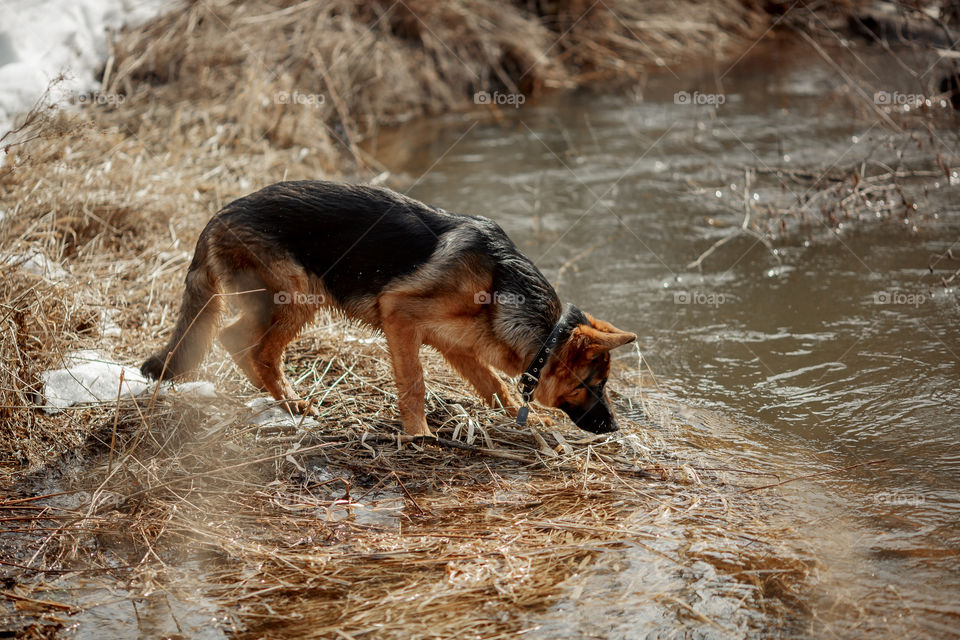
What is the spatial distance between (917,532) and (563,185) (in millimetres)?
6386

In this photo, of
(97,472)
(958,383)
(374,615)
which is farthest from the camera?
(958,383)

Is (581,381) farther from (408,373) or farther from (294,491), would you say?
(294,491)

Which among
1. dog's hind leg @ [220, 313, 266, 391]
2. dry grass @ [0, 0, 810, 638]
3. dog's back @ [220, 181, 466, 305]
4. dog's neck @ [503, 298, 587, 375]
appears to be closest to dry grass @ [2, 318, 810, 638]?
dry grass @ [0, 0, 810, 638]

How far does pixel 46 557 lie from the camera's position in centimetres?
367

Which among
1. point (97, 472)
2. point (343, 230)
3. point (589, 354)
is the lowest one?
point (97, 472)

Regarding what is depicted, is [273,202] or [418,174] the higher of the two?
[273,202]

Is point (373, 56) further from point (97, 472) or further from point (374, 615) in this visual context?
point (374, 615)

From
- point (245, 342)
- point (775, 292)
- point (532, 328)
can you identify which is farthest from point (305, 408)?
point (775, 292)

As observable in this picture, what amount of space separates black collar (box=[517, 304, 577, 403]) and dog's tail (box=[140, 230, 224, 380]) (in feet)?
6.37

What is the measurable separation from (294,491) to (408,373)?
39.3 inches

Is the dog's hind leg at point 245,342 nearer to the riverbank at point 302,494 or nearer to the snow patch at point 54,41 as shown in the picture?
the riverbank at point 302,494

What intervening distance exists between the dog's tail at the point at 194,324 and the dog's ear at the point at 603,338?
7.32 ft

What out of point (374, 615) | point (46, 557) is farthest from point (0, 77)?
point (374, 615)

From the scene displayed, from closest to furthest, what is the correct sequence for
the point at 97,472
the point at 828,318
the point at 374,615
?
the point at 374,615
the point at 97,472
the point at 828,318
